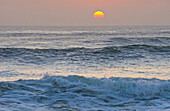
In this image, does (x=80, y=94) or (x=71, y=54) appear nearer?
(x=80, y=94)

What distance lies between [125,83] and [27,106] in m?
3.57

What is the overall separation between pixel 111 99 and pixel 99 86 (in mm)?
1319

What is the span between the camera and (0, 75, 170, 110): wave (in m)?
6.29

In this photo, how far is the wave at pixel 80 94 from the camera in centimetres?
629

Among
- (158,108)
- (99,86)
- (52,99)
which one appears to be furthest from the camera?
(99,86)

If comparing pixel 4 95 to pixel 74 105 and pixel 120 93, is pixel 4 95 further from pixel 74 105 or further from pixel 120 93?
pixel 120 93

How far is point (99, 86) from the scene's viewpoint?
320 inches

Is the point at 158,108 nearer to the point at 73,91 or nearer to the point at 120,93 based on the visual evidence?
the point at 120,93

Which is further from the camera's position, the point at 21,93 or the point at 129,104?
the point at 21,93

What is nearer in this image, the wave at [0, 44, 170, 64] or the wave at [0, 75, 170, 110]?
the wave at [0, 75, 170, 110]

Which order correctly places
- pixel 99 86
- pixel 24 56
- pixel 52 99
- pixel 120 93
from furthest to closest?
pixel 24 56, pixel 99 86, pixel 120 93, pixel 52 99

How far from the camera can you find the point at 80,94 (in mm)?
7273

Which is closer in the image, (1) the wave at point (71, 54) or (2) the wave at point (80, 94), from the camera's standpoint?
(2) the wave at point (80, 94)

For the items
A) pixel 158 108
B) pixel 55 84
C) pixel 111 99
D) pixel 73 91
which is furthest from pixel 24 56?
pixel 158 108
